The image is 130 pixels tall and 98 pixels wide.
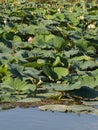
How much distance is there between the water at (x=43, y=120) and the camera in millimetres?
3366

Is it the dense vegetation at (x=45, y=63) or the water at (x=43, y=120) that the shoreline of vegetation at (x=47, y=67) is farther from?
the water at (x=43, y=120)

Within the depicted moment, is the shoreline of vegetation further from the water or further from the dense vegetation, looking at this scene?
the water

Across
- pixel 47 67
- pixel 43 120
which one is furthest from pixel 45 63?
pixel 43 120

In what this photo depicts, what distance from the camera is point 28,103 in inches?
157

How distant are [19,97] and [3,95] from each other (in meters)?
0.13

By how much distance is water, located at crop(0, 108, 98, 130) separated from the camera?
3366mm

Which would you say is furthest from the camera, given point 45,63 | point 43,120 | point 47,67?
point 45,63

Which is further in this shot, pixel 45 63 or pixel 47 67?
pixel 45 63

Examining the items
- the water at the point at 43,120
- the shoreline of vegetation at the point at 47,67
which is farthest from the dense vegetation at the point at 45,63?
the water at the point at 43,120

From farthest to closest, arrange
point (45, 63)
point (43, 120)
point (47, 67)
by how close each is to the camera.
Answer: point (45, 63) < point (47, 67) < point (43, 120)

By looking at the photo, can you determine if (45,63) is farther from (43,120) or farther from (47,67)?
(43,120)

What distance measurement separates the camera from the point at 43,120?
11.6 feet

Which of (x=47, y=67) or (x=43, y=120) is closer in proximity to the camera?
(x=43, y=120)

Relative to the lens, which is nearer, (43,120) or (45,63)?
(43,120)
